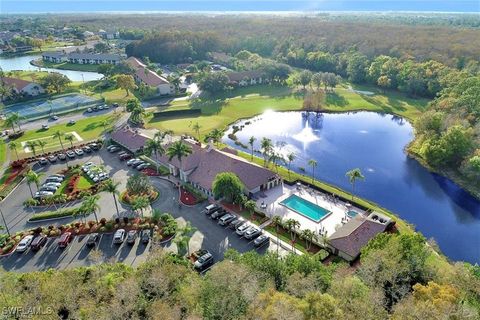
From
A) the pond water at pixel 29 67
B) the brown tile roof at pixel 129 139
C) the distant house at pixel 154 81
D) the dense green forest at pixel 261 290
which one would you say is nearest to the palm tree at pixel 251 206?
the dense green forest at pixel 261 290

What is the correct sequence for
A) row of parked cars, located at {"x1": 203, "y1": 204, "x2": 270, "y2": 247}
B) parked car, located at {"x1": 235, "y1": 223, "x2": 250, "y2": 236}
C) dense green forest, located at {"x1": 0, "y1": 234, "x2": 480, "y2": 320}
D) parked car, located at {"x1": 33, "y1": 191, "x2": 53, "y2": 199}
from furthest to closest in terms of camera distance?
parked car, located at {"x1": 33, "y1": 191, "x2": 53, "y2": 199} < parked car, located at {"x1": 235, "y1": 223, "x2": 250, "y2": 236} < row of parked cars, located at {"x1": 203, "y1": 204, "x2": 270, "y2": 247} < dense green forest, located at {"x1": 0, "y1": 234, "x2": 480, "y2": 320}

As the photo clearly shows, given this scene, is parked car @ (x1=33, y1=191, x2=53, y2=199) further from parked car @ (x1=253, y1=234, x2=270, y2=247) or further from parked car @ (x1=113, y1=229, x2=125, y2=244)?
parked car @ (x1=253, y1=234, x2=270, y2=247)

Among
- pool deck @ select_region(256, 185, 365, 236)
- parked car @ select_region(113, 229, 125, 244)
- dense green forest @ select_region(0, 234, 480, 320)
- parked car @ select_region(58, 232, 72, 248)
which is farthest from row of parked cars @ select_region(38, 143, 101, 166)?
dense green forest @ select_region(0, 234, 480, 320)

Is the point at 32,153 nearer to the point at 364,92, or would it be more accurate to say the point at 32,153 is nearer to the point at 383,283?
the point at 383,283

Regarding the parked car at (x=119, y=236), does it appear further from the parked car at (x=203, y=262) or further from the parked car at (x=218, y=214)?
the parked car at (x=218, y=214)

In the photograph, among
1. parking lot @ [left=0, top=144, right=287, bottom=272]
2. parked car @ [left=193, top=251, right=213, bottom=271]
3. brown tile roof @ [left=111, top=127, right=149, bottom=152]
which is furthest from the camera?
brown tile roof @ [left=111, top=127, right=149, bottom=152]

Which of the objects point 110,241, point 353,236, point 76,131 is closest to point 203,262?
point 110,241

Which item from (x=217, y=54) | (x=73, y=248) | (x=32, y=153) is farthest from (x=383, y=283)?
(x=217, y=54)

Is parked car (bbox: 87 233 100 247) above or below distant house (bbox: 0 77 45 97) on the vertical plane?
above
